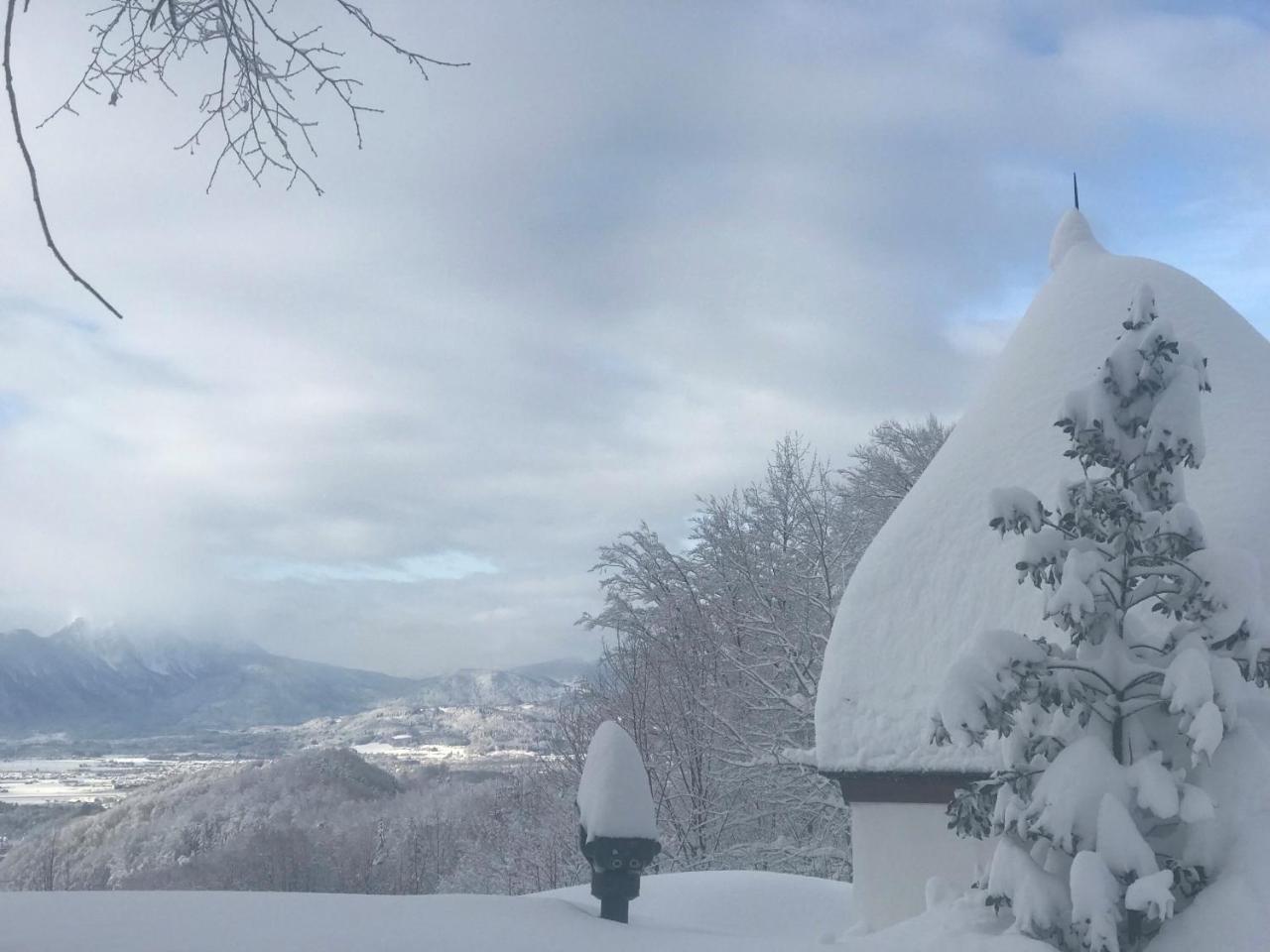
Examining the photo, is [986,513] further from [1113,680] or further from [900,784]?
[1113,680]

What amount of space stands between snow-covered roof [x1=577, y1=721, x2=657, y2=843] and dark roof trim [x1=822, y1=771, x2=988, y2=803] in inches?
80.6

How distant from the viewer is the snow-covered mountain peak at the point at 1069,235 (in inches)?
462

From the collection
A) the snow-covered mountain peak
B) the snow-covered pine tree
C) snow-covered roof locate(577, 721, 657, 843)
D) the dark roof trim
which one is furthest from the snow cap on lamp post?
the snow-covered mountain peak

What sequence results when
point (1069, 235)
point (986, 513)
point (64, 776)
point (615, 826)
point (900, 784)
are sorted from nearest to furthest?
point (615, 826) < point (900, 784) < point (986, 513) < point (1069, 235) < point (64, 776)

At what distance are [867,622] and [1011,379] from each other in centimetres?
284

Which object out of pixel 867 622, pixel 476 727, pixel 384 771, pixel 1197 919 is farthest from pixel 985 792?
pixel 384 771

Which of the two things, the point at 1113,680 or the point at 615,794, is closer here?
the point at 1113,680

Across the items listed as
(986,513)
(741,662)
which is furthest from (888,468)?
(986,513)

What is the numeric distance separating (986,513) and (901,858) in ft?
9.17

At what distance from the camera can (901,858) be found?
8.28 meters

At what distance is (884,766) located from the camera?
8047 mm

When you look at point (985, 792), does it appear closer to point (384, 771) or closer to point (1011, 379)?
point (1011, 379)

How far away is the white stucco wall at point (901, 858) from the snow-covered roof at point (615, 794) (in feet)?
7.62

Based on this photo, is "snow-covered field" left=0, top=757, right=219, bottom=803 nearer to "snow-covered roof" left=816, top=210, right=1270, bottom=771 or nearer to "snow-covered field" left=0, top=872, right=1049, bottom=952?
"snow-covered field" left=0, top=872, right=1049, bottom=952
